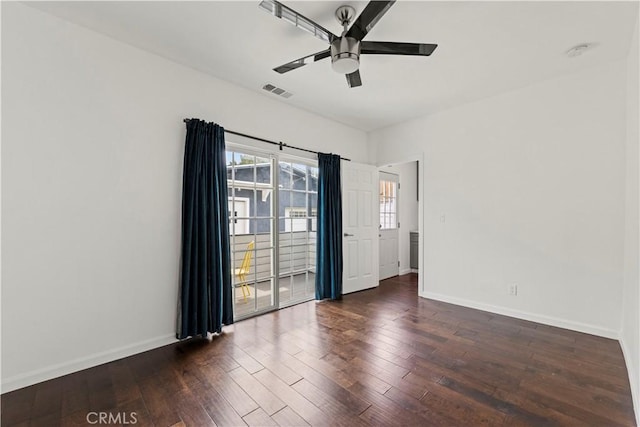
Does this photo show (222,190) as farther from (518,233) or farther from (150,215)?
(518,233)

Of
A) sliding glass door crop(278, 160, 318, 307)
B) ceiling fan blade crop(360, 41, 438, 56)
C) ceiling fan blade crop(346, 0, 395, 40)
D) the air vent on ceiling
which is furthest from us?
sliding glass door crop(278, 160, 318, 307)

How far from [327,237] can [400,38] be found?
263 centimetres

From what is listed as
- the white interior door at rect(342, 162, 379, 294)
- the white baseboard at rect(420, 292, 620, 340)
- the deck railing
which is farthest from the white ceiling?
the white baseboard at rect(420, 292, 620, 340)

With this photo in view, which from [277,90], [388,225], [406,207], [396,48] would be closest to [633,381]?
[396,48]

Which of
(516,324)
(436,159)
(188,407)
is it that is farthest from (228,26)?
(516,324)

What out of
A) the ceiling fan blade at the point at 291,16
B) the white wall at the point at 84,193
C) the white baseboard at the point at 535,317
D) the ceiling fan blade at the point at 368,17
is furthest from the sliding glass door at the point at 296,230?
the ceiling fan blade at the point at 368,17

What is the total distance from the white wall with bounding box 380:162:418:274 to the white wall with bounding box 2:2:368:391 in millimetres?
4190

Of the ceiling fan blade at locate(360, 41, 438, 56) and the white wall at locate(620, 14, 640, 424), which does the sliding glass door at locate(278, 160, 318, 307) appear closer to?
the ceiling fan blade at locate(360, 41, 438, 56)

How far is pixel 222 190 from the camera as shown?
3.08 metres

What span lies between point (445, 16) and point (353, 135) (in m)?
2.80

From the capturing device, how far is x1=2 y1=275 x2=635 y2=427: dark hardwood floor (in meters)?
1.78

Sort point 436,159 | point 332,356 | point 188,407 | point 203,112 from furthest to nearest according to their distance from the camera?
point 436,159, point 203,112, point 332,356, point 188,407

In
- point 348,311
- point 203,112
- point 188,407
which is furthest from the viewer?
point 348,311

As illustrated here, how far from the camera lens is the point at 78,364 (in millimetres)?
2295
